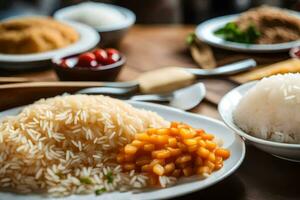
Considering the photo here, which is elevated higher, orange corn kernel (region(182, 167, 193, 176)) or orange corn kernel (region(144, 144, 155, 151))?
orange corn kernel (region(144, 144, 155, 151))

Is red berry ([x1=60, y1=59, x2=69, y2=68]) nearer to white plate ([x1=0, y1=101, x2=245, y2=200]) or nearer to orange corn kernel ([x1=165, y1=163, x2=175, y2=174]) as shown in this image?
white plate ([x1=0, y1=101, x2=245, y2=200])

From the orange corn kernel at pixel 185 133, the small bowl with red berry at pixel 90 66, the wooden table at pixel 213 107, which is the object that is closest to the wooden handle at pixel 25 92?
the small bowl with red berry at pixel 90 66

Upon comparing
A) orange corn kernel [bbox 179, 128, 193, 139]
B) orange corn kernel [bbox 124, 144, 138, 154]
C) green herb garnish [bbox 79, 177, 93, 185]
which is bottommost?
green herb garnish [bbox 79, 177, 93, 185]

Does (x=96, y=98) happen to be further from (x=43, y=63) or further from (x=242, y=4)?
(x=242, y=4)

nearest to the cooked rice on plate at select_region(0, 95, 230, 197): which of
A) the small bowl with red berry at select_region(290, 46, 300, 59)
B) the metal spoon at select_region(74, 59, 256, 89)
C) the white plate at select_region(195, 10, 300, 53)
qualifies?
the metal spoon at select_region(74, 59, 256, 89)

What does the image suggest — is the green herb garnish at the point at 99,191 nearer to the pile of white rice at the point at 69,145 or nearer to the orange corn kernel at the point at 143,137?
the pile of white rice at the point at 69,145

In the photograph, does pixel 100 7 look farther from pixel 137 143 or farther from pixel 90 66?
pixel 137 143

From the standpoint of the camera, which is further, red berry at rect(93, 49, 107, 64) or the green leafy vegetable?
the green leafy vegetable

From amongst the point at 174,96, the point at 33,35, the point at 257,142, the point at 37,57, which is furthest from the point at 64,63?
the point at 257,142
